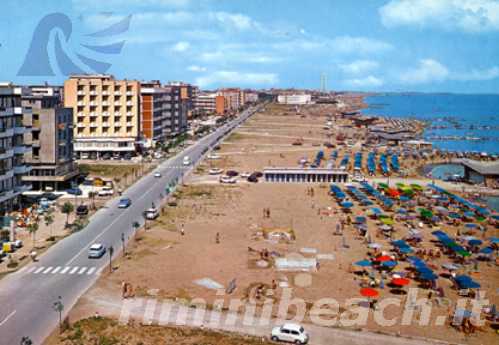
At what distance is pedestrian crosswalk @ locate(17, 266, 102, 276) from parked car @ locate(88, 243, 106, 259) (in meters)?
1.61

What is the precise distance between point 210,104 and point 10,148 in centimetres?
13382

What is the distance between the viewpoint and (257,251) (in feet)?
104

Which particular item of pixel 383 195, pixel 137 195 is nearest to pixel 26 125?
pixel 137 195

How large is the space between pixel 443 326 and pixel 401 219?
18776 millimetres

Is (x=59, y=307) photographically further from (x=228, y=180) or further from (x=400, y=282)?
(x=228, y=180)

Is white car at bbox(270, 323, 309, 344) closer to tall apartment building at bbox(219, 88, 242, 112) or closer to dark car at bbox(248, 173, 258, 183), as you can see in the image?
dark car at bbox(248, 173, 258, 183)

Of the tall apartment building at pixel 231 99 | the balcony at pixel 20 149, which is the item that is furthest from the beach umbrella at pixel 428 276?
the tall apartment building at pixel 231 99

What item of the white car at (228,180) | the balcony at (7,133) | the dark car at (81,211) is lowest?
the dark car at (81,211)

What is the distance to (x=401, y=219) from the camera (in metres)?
40.7

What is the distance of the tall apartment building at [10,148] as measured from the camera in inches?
1479

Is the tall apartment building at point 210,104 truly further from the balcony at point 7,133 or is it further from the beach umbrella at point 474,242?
the beach umbrella at point 474,242

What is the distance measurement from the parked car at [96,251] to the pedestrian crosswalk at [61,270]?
161 cm

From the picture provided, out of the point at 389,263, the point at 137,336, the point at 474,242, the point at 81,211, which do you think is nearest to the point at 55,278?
the point at 137,336

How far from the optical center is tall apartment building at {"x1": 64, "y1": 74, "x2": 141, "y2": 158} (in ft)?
220
